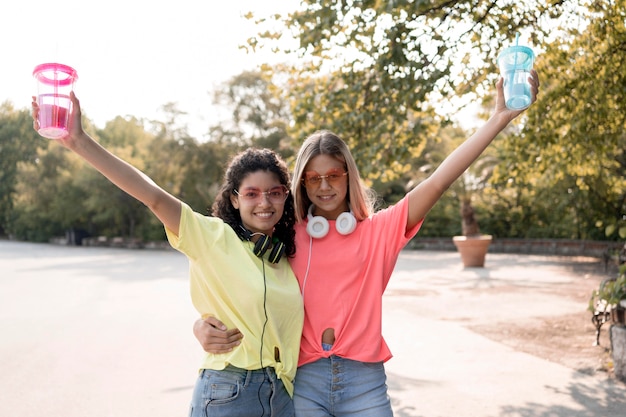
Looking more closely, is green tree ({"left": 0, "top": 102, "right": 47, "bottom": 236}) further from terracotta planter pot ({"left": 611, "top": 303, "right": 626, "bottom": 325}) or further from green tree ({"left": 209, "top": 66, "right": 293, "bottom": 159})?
terracotta planter pot ({"left": 611, "top": 303, "right": 626, "bottom": 325})

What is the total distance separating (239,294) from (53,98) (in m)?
0.91

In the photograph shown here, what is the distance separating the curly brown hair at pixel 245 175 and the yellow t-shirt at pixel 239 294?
19cm

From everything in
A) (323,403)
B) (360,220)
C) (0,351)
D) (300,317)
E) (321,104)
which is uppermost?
(321,104)

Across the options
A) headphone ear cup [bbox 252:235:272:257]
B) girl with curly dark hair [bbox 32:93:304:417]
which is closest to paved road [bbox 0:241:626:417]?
girl with curly dark hair [bbox 32:93:304:417]

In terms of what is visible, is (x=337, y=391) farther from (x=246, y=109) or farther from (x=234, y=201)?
(x=246, y=109)

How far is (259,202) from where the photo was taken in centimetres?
243

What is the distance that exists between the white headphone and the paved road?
281cm

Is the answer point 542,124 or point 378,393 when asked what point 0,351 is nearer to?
point 378,393

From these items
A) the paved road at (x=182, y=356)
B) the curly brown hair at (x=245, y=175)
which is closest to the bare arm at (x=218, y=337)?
the curly brown hair at (x=245, y=175)

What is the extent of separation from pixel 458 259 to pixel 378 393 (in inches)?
767

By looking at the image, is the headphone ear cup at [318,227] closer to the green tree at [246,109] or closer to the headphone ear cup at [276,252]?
the headphone ear cup at [276,252]

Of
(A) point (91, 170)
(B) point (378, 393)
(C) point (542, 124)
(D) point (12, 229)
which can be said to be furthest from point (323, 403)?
(D) point (12, 229)

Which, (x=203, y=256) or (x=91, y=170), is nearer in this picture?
(x=203, y=256)

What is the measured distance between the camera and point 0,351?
7.08 meters
